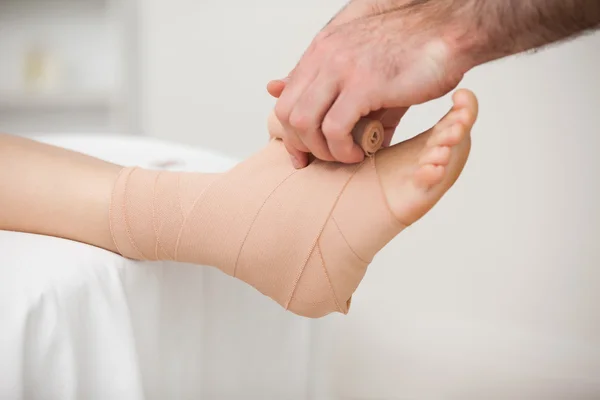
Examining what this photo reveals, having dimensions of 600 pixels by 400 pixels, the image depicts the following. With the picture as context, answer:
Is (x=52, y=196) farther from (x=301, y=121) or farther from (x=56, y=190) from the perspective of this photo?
(x=301, y=121)

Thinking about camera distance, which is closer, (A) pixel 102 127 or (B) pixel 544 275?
(B) pixel 544 275

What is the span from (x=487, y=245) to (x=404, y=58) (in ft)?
4.33

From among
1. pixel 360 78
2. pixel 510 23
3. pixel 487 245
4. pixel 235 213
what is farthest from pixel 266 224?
pixel 487 245

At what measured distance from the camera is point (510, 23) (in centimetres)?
80

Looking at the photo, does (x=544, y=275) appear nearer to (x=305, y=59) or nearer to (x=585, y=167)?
(x=585, y=167)

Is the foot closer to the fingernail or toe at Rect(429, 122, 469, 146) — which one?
toe at Rect(429, 122, 469, 146)

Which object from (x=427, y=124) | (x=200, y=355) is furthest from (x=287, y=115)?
(x=427, y=124)

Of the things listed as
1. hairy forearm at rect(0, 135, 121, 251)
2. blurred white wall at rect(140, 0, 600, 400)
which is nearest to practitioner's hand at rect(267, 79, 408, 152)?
hairy forearm at rect(0, 135, 121, 251)

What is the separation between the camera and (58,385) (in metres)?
0.83

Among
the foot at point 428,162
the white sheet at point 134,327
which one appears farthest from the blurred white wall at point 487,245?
the foot at point 428,162

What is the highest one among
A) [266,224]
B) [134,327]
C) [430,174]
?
[430,174]

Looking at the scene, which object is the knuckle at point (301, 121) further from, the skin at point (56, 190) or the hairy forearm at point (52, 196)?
the hairy forearm at point (52, 196)

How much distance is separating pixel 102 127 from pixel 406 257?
1268mm

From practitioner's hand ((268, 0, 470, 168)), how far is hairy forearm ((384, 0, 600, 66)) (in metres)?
0.02
